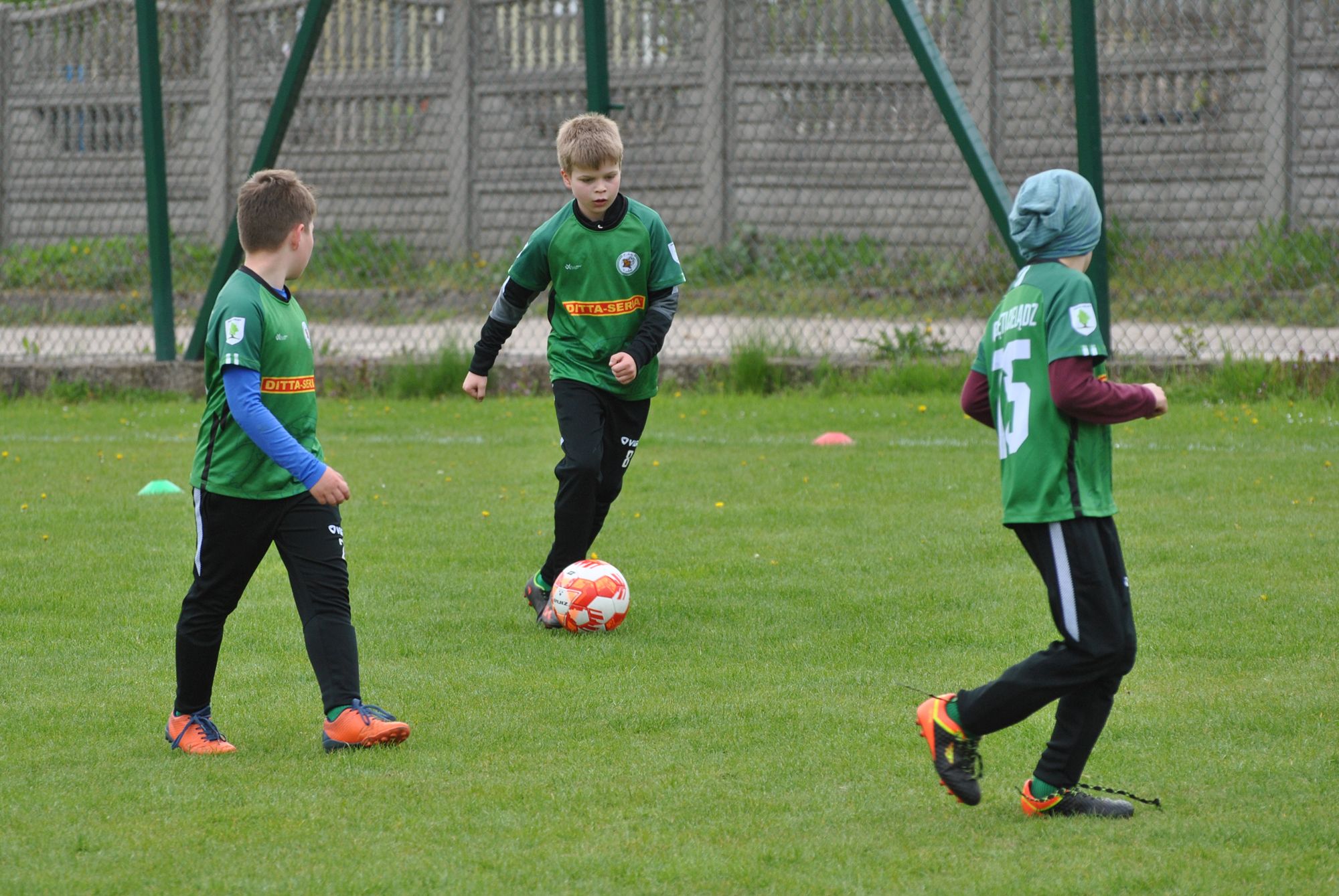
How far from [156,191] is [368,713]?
8.28 metres

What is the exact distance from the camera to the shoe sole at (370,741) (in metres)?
3.78

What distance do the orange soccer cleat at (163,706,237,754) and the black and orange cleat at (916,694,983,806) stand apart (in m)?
1.68

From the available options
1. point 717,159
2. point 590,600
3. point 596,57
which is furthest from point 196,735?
point 717,159

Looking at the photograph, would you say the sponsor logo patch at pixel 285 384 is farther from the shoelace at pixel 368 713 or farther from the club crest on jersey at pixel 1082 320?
the club crest on jersey at pixel 1082 320

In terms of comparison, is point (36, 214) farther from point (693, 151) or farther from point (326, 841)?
point (326, 841)

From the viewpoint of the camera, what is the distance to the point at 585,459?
17.3ft

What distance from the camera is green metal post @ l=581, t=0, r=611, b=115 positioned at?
31.2ft

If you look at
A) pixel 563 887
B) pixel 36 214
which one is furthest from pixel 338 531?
pixel 36 214

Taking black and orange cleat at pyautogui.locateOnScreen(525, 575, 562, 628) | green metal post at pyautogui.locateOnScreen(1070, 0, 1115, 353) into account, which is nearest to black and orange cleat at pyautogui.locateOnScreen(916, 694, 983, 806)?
black and orange cleat at pyautogui.locateOnScreen(525, 575, 562, 628)

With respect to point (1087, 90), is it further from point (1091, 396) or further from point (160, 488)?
point (1091, 396)

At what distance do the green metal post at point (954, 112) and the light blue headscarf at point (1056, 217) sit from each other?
5.98 meters

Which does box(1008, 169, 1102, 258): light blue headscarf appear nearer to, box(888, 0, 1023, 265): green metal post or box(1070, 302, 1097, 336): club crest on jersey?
box(1070, 302, 1097, 336): club crest on jersey

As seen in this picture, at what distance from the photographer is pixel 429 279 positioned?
39.4 feet

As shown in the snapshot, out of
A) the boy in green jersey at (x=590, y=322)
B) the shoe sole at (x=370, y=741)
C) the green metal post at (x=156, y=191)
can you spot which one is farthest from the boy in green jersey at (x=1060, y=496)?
the green metal post at (x=156, y=191)
